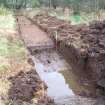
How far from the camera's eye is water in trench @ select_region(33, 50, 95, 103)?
25.2ft

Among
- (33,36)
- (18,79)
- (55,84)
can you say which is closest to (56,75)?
(55,84)

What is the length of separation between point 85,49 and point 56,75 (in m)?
1.78

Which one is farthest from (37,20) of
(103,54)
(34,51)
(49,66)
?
(103,54)

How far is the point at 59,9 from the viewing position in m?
23.5

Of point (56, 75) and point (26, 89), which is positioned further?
point (56, 75)

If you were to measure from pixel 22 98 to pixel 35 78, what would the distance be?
1432 millimetres

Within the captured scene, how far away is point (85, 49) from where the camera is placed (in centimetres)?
1008

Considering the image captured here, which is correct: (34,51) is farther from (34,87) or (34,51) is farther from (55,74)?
(34,87)

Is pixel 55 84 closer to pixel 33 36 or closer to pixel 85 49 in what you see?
pixel 85 49

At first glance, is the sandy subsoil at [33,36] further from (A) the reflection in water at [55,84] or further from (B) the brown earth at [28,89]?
(B) the brown earth at [28,89]

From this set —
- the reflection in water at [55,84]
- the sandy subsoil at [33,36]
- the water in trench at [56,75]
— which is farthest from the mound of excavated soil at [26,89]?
the sandy subsoil at [33,36]

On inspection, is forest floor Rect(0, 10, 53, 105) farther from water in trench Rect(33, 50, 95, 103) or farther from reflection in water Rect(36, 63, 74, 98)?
water in trench Rect(33, 50, 95, 103)

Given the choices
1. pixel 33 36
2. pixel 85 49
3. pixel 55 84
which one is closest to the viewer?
pixel 55 84

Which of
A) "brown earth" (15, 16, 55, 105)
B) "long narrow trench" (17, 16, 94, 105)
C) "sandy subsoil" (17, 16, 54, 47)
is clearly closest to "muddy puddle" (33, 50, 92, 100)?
"long narrow trench" (17, 16, 94, 105)
